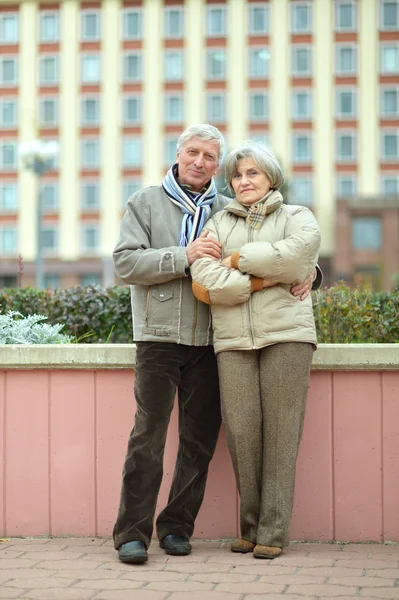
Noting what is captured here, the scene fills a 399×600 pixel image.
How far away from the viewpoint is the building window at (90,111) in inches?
2143

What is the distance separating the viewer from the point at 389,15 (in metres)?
54.4

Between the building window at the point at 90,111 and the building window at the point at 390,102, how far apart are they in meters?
15.8

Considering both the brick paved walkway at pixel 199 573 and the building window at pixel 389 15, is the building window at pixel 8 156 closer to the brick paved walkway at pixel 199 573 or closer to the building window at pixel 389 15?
the building window at pixel 389 15

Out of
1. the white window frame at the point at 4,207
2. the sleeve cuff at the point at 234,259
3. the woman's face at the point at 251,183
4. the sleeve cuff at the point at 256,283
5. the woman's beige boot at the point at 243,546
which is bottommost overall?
the woman's beige boot at the point at 243,546

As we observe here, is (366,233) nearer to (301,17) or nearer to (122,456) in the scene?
(301,17)

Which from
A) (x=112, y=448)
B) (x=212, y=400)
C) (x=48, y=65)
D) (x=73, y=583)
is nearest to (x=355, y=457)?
(x=212, y=400)

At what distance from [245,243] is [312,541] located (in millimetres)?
1582

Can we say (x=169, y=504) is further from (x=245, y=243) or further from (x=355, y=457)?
(x=245, y=243)

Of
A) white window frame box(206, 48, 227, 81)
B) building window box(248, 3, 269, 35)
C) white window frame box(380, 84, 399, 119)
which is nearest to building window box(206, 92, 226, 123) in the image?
white window frame box(206, 48, 227, 81)

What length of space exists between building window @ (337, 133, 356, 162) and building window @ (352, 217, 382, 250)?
350 cm

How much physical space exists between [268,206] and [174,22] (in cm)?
5210

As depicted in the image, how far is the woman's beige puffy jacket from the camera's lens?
4.40 metres

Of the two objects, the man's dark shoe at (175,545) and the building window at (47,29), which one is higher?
the building window at (47,29)

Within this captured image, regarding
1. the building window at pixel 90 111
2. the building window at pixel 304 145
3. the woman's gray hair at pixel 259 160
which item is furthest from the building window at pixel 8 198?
the woman's gray hair at pixel 259 160
